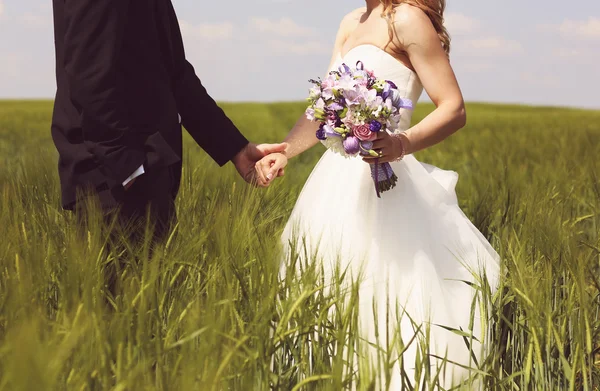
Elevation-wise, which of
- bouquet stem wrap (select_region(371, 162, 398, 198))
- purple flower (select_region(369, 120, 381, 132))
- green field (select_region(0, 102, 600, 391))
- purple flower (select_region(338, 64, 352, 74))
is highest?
purple flower (select_region(338, 64, 352, 74))

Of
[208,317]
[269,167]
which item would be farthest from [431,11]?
[208,317]

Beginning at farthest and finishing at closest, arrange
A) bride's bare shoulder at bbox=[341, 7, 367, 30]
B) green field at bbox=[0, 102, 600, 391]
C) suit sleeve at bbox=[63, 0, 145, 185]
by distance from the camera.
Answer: bride's bare shoulder at bbox=[341, 7, 367, 30] < suit sleeve at bbox=[63, 0, 145, 185] < green field at bbox=[0, 102, 600, 391]

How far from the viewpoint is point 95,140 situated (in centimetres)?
202

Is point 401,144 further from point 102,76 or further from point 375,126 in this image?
point 102,76

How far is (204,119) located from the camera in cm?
259

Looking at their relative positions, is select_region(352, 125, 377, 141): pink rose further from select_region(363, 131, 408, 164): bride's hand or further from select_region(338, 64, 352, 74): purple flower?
select_region(338, 64, 352, 74): purple flower

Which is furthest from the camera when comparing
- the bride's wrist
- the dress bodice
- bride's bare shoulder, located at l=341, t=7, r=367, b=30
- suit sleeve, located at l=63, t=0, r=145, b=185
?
bride's bare shoulder, located at l=341, t=7, r=367, b=30

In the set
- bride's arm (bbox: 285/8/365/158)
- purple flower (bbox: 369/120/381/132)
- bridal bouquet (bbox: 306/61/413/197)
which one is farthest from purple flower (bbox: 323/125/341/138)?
bride's arm (bbox: 285/8/365/158)

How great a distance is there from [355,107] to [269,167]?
2.34 ft

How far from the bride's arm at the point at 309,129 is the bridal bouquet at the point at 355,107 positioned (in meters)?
0.51

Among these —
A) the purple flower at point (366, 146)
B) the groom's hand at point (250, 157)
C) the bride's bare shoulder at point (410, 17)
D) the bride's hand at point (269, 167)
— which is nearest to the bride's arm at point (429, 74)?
the bride's bare shoulder at point (410, 17)

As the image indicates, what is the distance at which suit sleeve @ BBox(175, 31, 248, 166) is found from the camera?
2502mm

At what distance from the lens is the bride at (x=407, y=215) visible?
81.9 inches

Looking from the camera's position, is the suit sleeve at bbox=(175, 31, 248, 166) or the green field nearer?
the green field
